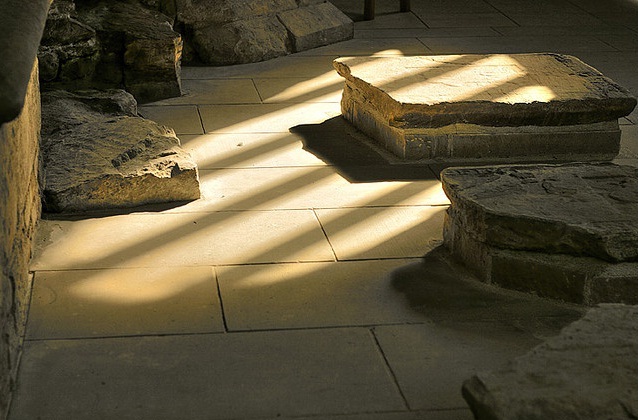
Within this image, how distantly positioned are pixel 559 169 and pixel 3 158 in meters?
2.31

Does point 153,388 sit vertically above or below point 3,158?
below

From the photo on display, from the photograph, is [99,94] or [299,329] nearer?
[299,329]

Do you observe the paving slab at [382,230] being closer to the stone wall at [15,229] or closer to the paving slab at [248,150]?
the paving slab at [248,150]

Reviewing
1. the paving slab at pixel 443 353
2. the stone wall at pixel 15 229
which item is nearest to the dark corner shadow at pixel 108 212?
the stone wall at pixel 15 229

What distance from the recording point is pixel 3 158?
3123 mm

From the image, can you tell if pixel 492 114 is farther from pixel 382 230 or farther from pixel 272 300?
pixel 272 300

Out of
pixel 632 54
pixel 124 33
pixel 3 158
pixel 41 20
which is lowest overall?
pixel 632 54

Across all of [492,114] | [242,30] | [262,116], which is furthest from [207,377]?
[242,30]

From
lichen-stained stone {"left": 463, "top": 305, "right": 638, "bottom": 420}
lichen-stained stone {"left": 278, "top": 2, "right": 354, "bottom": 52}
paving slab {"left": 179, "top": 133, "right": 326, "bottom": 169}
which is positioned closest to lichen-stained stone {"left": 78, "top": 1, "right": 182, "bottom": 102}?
paving slab {"left": 179, "top": 133, "right": 326, "bottom": 169}

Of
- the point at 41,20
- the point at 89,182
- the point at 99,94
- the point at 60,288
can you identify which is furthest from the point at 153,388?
the point at 99,94

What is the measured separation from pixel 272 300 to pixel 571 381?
1381 millimetres

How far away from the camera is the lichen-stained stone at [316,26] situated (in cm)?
754

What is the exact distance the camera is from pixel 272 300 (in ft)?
12.1

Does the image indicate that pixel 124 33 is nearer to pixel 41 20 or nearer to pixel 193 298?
pixel 193 298
